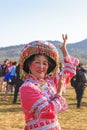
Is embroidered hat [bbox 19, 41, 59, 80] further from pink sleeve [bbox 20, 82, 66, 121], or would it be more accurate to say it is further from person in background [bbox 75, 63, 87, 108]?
person in background [bbox 75, 63, 87, 108]

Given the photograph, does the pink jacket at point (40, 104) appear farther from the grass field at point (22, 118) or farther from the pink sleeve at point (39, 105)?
the grass field at point (22, 118)

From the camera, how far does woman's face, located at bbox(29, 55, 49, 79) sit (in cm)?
339

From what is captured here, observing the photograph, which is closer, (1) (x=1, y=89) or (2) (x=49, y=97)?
(2) (x=49, y=97)

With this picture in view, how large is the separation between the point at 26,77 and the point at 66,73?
0.52 m

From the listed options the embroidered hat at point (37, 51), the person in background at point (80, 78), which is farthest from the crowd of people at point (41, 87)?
the person in background at point (80, 78)

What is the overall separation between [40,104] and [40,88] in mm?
235

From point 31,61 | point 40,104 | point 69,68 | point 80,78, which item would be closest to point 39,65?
point 31,61

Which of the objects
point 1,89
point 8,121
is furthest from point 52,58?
point 1,89

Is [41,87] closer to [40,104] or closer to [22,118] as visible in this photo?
[40,104]

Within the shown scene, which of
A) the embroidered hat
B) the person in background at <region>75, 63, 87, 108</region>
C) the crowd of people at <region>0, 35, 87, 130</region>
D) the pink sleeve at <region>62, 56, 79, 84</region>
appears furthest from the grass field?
the embroidered hat

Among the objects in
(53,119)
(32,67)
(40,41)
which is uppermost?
(40,41)

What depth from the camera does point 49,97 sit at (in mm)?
3439

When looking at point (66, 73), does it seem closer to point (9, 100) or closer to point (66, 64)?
point (66, 64)

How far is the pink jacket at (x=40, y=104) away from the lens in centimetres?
326
